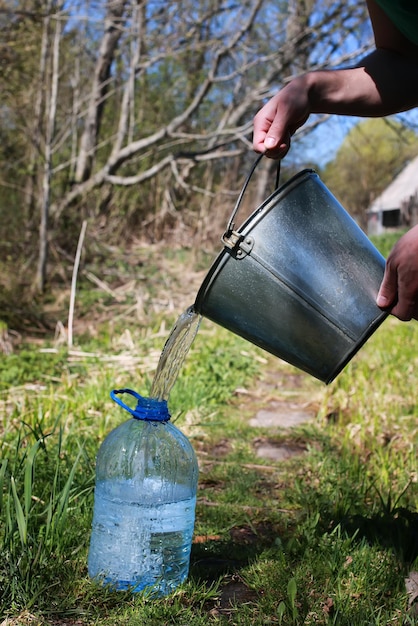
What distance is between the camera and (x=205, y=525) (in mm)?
2482

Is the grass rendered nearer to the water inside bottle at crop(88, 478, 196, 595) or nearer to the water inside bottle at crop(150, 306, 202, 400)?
the water inside bottle at crop(88, 478, 196, 595)

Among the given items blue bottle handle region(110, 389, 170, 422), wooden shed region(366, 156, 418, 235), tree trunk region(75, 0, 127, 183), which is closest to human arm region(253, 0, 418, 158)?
blue bottle handle region(110, 389, 170, 422)

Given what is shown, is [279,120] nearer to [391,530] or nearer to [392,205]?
[391,530]

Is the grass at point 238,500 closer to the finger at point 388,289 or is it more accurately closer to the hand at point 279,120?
the finger at point 388,289

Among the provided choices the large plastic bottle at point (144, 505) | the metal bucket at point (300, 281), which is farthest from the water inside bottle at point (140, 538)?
the metal bucket at point (300, 281)

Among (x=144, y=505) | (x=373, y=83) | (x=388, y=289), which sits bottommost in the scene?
(x=144, y=505)

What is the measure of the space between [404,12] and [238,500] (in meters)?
1.84

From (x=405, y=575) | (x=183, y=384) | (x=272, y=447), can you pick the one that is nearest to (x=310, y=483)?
(x=272, y=447)

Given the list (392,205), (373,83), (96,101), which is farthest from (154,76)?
(392,205)

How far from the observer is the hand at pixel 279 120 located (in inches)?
78.5

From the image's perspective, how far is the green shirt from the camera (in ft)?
5.75

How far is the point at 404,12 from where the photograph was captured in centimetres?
178

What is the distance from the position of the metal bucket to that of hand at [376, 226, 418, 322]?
0.21ft

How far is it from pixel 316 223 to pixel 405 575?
1091mm
